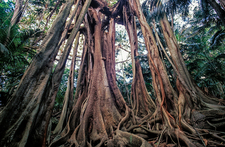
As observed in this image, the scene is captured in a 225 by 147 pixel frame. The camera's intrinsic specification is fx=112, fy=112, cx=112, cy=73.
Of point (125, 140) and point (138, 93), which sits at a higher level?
point (138, 93)

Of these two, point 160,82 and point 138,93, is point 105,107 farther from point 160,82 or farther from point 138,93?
point 160,82

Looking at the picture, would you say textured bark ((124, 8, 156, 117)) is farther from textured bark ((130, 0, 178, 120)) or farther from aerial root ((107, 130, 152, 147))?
aerial root ((107, 130, 152, 147))

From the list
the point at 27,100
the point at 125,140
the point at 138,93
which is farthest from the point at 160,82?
the point at 27,100

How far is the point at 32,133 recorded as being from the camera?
44.6 inches

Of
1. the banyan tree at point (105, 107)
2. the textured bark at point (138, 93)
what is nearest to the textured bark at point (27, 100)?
the banyan tree at point (105, 107)

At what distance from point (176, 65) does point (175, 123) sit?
1.11 m

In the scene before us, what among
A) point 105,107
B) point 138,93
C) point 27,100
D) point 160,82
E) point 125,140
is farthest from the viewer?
point 138,93

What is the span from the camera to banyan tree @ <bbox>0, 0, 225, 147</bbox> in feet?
3.71

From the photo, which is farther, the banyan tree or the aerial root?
the aerial root

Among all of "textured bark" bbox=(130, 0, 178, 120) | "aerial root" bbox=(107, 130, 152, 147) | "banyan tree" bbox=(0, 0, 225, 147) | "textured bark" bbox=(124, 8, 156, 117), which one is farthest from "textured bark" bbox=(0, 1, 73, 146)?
"textured bark" bbox=(124, 8, 156, 117)

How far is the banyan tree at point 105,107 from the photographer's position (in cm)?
113

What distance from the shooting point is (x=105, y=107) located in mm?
2387

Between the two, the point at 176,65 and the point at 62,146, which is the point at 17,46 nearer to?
the point at 62,146

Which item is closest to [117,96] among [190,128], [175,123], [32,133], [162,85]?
[162,85]
